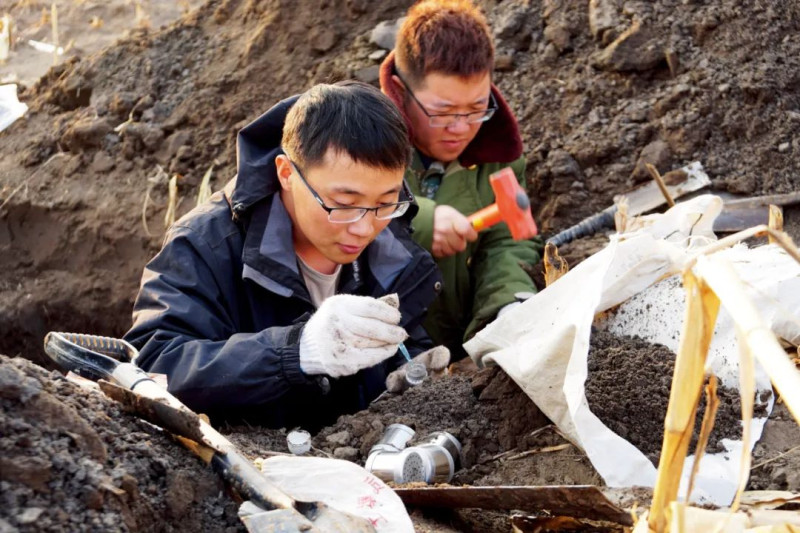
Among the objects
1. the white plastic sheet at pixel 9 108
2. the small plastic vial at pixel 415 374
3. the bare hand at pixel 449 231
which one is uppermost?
the white plastic sheet at pixel 9 108

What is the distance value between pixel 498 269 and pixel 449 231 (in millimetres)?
425

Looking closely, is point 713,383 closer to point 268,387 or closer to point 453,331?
point 268,387

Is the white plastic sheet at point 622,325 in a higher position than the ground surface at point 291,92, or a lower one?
higher

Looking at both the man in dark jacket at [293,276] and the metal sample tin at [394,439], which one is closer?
the metal sample tin at [394,439]

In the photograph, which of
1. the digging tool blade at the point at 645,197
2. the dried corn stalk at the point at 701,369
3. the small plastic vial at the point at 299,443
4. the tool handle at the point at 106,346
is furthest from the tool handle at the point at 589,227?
the dried corn stalk at the point at 701,369

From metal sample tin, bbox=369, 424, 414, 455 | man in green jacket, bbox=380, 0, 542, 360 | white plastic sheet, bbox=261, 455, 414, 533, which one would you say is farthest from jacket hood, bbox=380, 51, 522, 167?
white plastic sheet, bbox=261, 455, 414, 533

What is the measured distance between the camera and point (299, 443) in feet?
7.43

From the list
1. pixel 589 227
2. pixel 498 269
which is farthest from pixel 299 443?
pixel 589 227

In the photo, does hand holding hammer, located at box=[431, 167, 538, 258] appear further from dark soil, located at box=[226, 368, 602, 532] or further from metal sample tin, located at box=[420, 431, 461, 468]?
metal sample tin, located at box=[420, 431, 461, 468]

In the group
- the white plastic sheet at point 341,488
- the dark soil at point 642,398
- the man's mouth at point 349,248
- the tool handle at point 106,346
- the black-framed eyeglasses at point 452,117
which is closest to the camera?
the white plastic sheet at point 341,488

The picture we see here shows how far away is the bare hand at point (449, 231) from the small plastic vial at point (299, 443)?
1335mm

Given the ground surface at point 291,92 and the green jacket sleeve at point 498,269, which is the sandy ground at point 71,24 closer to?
the ground surface at point 291,92

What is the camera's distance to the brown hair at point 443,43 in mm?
3474

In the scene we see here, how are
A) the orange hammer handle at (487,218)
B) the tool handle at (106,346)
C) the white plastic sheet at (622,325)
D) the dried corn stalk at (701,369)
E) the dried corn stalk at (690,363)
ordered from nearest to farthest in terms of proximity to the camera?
the dried corn stalk at (701,369) < the dried corn stalk at (690,363) < the tool handle at (106,346) < the white plastic sheet at (622,325) < the orange hammer handle at (487,218)
